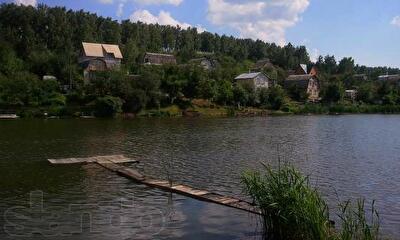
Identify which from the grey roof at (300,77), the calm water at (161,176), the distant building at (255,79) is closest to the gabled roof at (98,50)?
the distant building at (255,79)

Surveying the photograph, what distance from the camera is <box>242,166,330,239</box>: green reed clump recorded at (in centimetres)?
1323

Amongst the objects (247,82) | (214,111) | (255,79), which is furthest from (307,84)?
(214,111)

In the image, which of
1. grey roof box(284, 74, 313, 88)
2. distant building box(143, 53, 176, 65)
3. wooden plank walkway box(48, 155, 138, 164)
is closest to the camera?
wooden plank walkway box(48, 155, 138, 164)

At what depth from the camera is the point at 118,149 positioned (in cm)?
4125

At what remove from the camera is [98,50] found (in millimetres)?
122625

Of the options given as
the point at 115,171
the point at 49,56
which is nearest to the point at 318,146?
the point at 115,171

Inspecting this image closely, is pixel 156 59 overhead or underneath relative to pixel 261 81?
overhead

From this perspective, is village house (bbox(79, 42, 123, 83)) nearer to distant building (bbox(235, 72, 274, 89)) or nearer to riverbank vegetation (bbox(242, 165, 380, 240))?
distant building (bbox(235, 72, 274, 89))

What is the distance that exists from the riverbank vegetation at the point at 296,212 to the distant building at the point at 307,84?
121m

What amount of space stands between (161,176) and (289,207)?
15232 mm

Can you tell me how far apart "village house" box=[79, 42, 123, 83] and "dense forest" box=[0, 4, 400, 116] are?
2.28 metres

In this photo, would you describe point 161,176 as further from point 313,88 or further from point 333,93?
point 313,88

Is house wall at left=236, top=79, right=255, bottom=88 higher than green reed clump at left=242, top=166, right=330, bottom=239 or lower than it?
higher

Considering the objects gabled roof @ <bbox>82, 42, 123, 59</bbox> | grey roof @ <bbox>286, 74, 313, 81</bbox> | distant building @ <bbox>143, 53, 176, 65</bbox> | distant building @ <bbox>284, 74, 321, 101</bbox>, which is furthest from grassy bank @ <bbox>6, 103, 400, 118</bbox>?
distant building @ <bbox>143, 53, 176, 65</bbox>
